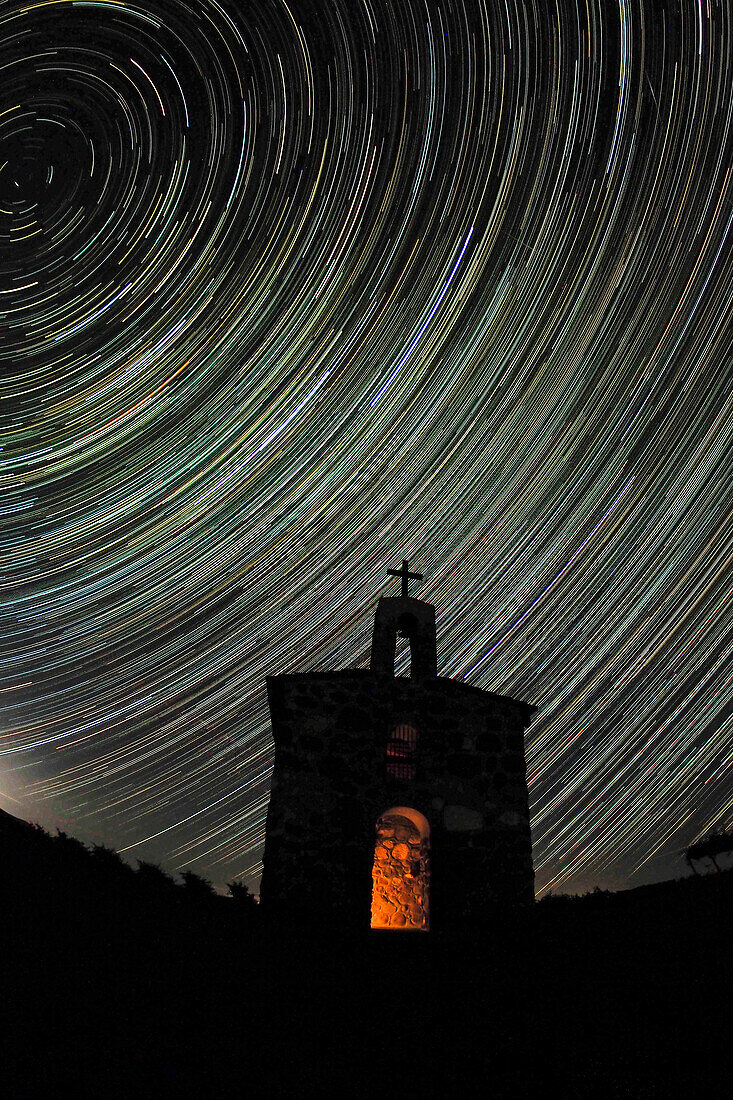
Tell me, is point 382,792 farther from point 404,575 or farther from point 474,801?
point 404,575

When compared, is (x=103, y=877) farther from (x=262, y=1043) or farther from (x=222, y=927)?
(x=262, y=1043)

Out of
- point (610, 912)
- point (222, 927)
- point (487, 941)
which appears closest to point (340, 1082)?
point (222, 927)

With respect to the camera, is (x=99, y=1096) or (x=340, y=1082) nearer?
(x=99, y=1096)

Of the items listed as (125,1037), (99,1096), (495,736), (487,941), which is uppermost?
(495,736)

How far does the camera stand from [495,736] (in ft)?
33.8

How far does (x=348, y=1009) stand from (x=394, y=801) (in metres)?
4.66

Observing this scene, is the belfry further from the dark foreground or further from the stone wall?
the dark foreground

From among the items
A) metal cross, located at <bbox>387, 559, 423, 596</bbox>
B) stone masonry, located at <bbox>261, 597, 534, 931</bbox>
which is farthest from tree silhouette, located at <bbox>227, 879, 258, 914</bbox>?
metal cross, located at <bbox>387, 559, 423, 596</bbox>

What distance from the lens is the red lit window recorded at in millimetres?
9750

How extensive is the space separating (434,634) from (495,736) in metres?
1.87

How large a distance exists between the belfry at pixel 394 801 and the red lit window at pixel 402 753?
0.02 m

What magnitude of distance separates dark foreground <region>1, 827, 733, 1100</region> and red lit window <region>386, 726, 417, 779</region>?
3.34m

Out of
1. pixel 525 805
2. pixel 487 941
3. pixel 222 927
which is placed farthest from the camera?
pixel 525 805

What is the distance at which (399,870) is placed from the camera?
998 centimetres
